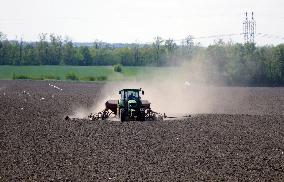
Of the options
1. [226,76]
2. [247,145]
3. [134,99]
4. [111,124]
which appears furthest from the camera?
[226,76]

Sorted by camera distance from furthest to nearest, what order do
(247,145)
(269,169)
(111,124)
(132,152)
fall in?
(111,124), (247,145), (132,152), (269,169)

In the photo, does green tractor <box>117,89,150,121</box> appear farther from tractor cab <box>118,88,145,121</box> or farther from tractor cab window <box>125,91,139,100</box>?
tractor cab window <box>125,91,139,100</box>

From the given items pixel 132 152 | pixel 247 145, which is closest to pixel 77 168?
pixel 132 152

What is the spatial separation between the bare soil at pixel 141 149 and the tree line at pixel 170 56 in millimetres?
60773

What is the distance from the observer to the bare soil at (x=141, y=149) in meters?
18.2

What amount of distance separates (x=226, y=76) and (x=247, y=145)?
72.9 m

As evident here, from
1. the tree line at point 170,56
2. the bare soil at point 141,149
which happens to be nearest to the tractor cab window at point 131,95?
the bare soil at point 141,149

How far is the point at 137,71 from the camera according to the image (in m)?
120

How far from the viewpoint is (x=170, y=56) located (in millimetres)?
145125

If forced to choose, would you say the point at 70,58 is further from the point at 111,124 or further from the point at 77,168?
the point at 77,168

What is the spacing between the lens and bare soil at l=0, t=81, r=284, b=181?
1820 centimetres

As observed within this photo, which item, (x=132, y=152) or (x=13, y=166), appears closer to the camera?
(x=13, y=166)

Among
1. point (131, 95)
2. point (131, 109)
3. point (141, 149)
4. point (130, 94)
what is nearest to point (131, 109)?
point (131, 109)

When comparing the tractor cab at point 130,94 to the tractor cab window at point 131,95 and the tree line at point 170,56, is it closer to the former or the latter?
the tractor cab window at point 131,95
